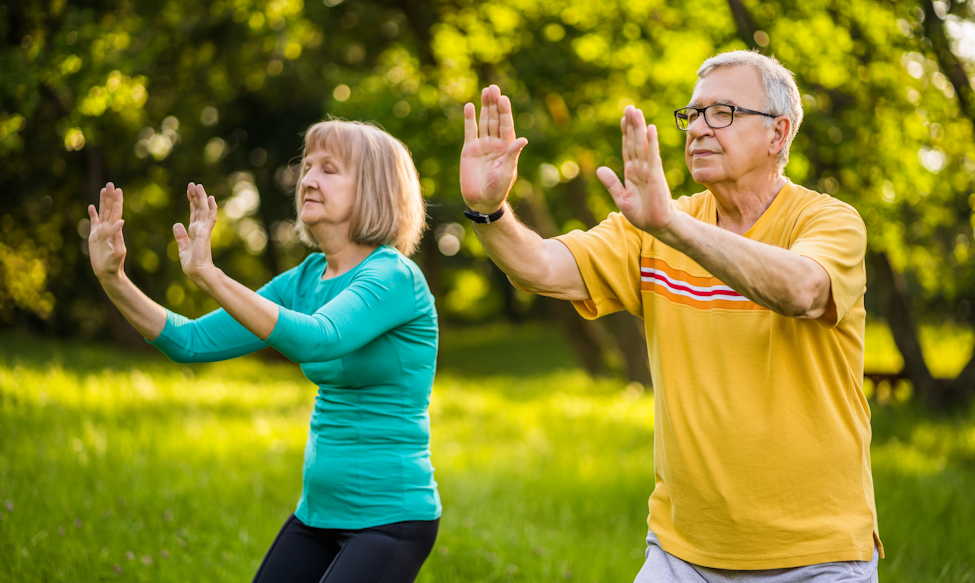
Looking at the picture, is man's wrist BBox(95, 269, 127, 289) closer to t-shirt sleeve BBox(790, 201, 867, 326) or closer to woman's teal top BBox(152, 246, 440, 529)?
woman's teal top BBox(152, 246, 440, 529)

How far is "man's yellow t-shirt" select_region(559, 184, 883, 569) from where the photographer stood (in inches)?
103

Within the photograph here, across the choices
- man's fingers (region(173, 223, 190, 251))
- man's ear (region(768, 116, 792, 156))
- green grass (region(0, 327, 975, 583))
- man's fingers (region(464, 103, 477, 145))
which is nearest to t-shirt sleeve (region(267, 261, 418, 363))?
man's fingers (region(173, 223, 190, 251))

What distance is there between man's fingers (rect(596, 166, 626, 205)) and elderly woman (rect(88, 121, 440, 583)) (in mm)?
950

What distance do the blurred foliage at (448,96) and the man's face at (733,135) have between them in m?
3.95

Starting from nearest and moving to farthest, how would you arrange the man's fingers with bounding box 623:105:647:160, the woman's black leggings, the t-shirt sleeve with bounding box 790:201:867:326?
1. the man's fingers with bounding box 623:105:647:160
2. the t-shirt sleeve with bounding box 790:201:867:326
3. the woman's black leggings

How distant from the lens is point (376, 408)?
10.3ft

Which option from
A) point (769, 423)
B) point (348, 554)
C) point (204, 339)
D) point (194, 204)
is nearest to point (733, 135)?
point (769, 423)

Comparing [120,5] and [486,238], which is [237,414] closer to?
[120,5]

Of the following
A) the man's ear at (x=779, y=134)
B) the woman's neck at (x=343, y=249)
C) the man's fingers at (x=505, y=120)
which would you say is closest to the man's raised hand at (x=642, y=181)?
the man's fingers at (x=505, y=120)

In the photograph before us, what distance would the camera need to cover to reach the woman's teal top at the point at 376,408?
10.2ft

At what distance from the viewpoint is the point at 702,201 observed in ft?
10.1

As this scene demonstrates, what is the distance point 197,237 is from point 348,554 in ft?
3.56

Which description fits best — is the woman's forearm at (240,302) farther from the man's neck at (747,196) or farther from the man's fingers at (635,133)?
the man's neck at (747,196)

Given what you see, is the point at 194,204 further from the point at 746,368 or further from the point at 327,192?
the point at 746,368
